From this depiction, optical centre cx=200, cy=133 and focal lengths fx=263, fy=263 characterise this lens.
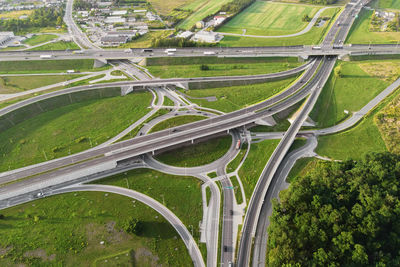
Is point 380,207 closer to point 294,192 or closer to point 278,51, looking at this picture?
point 294,192

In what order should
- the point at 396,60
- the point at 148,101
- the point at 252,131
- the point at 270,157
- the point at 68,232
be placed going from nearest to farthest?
the point at 68,232
the point at 270,157
the point at 252,131
the point at 148,101
the point at 396,60

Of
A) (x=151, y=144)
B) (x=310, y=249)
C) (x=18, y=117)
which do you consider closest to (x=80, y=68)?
(x=18, y=117)

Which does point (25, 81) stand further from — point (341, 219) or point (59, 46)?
point (341, 219)

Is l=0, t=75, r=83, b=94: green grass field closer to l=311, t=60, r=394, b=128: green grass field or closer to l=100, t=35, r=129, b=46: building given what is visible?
l=100, t=35, r=129, b=46: building

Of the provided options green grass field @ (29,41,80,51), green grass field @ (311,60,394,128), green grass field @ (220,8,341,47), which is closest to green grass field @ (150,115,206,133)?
green grass field @ (311,60,394,128)

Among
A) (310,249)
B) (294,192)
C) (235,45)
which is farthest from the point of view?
(235,45)

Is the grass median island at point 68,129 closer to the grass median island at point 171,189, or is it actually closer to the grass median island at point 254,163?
the grass median island at point 171,189

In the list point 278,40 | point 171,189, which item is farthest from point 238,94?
point 278,40

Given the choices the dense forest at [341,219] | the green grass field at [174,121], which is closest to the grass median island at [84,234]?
the dense forest at [341,219]
